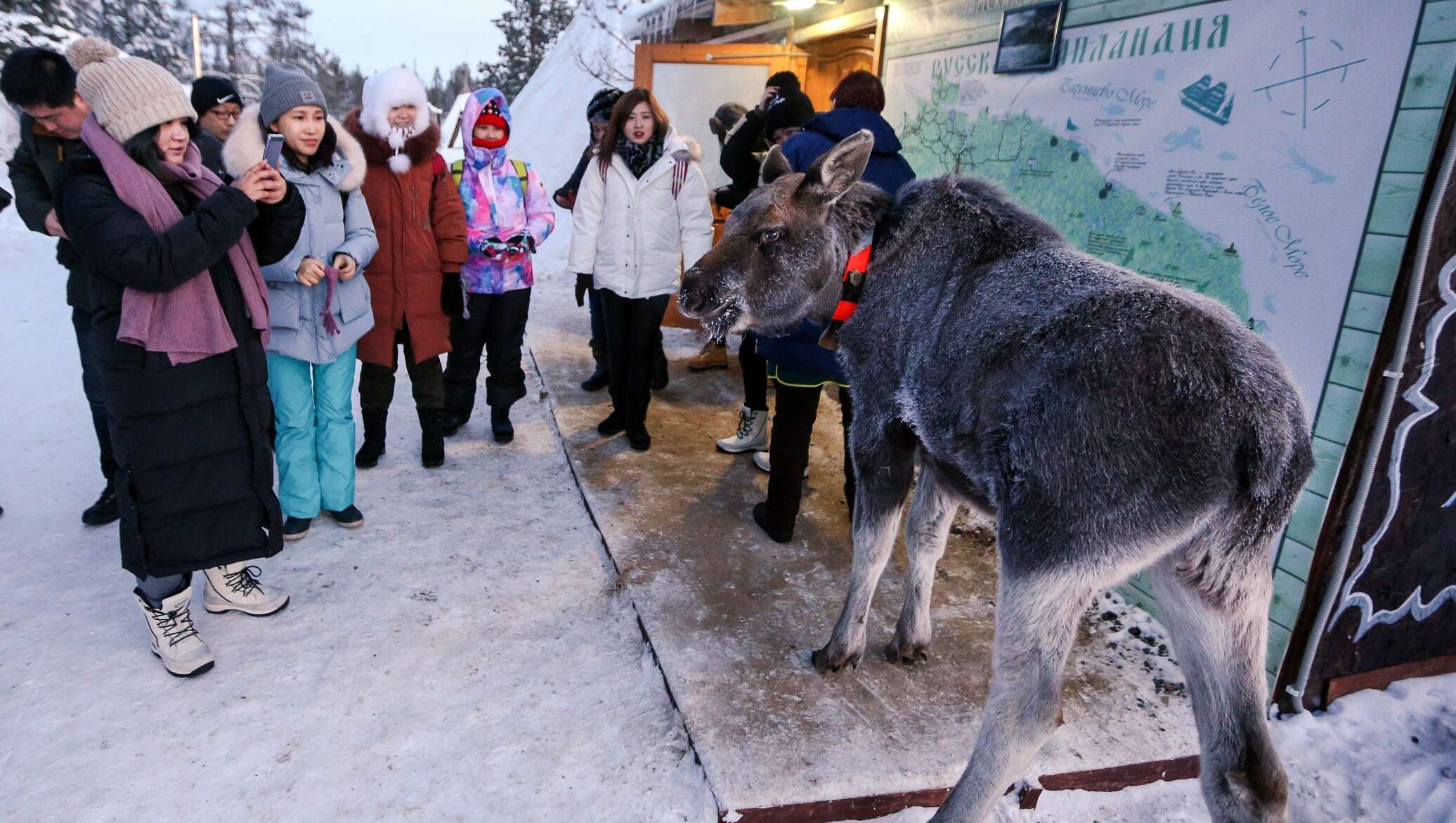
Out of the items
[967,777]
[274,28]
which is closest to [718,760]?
[967,777]

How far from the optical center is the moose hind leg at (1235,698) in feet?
6.72

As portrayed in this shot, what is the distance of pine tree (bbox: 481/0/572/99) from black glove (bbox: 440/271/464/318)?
3463 centimetres

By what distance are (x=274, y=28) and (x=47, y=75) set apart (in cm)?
3447

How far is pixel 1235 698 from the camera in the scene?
6.86 ft

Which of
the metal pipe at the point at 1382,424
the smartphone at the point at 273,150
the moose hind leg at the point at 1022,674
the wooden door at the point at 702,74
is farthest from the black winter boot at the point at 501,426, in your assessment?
the metal pipe at the point at 1382,424

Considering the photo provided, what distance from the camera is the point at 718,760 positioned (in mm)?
2607

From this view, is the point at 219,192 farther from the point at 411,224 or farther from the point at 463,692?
the point at 463,692

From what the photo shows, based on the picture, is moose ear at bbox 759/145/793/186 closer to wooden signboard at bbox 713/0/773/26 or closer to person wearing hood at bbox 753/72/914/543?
person wearing hood at bbox 753/72/914/543

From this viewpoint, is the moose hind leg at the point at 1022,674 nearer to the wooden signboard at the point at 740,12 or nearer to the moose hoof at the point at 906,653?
the moose hoof at the point at 906,653

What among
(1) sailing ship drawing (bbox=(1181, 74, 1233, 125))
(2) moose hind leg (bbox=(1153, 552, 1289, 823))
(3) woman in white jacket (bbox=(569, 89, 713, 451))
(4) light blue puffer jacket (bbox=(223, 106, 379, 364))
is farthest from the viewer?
(3) woman in white jacket (bbox=(569, 89, 713, 451))

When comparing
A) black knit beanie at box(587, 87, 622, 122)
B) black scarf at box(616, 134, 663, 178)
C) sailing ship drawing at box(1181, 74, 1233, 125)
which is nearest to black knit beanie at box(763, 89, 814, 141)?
black scarf at box(616, 134, 663, 178)

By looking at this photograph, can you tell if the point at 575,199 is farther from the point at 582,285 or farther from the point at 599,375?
the point at 599,375

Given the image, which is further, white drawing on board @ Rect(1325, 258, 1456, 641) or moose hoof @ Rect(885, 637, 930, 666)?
moose hoof @ Rect(885, 637, 930, 666)

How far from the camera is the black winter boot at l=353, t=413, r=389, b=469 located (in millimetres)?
4883
